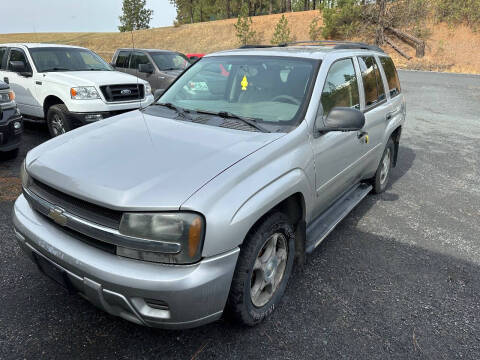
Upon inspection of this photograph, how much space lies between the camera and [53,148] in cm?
254

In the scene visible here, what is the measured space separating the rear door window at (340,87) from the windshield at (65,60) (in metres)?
5.68

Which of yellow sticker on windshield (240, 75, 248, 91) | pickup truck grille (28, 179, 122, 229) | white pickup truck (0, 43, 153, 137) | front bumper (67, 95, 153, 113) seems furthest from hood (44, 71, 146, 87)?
pickup truck grille (28, 179, 122, 229)

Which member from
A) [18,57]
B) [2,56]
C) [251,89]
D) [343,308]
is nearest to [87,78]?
[18,57]

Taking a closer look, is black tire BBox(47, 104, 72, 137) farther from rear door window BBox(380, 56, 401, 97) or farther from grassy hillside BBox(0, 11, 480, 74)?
grassy hillside BBox(0, 11, 480, 74)

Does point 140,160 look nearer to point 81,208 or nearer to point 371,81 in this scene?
point 81,208

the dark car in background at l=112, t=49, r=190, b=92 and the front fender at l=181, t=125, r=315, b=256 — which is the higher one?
the dark car in background at l=112, t=49, r=190, b=92

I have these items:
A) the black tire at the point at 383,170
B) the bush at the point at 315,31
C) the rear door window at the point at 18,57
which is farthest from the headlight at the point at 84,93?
the bush at the point at 315,31

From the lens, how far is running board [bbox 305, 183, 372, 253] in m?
2.98

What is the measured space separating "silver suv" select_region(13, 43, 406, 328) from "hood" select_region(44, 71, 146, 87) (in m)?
Answer: 3.44

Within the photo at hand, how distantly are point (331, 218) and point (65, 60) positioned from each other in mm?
6377

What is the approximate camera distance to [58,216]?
214 cm

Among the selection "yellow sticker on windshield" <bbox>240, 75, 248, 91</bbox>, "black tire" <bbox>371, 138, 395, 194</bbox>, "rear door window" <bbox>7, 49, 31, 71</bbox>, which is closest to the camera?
"yellow sticker on windshield" <bbox>240, 75, 248, 91</bbox>

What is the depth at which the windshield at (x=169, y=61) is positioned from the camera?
432 inches

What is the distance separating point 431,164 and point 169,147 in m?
5.43
